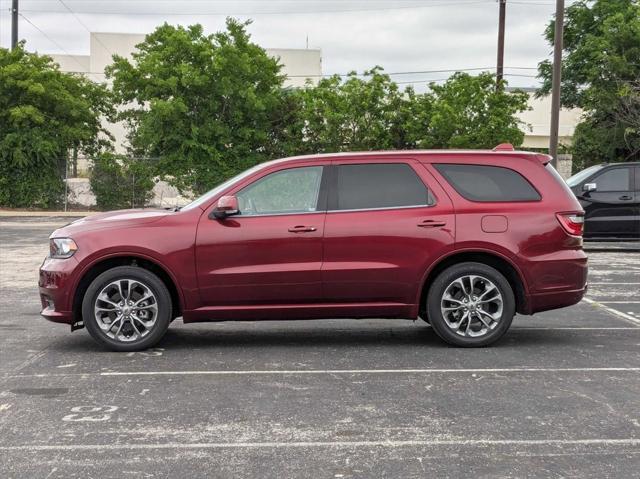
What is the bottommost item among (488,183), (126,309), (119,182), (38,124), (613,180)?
(126,309)

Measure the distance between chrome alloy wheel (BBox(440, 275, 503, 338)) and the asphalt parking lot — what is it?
0.23 metres

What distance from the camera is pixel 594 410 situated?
5309mm

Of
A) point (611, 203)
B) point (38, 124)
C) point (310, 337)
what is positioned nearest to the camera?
point (310, 337)

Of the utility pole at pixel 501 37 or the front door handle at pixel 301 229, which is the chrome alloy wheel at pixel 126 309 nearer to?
the front door handle at pixel 301 229

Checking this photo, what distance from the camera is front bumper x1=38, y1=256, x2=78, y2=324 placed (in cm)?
705

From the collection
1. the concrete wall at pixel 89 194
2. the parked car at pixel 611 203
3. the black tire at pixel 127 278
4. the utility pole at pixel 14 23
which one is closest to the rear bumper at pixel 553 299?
the black tire at pixel 127 278

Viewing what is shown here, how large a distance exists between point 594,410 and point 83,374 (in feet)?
12.9

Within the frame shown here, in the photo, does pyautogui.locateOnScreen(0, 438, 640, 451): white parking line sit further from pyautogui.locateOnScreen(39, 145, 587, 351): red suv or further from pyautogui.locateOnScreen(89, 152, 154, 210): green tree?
pyautogui.locateOnScreen(89, 152, 154, 210): green tree

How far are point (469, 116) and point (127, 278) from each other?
841 inches

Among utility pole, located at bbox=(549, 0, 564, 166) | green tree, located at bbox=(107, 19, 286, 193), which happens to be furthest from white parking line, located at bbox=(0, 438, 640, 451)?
green tree, located at bbox=(107, 19, 286, 193)

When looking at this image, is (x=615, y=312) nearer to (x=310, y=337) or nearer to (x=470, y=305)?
(x=470, y=305)

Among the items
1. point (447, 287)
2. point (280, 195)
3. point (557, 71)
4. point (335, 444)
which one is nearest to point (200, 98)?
point (557, 71)

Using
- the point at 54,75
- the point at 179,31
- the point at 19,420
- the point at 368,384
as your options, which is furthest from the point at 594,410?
the point at 54,75

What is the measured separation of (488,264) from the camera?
7395 millimetres
